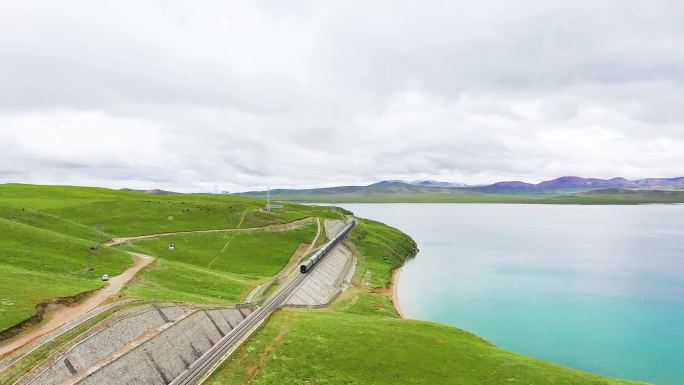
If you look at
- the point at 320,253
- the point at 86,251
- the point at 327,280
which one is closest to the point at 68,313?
the point at 86,251

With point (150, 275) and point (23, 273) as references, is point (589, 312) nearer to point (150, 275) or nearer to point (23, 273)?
point (150, 275)

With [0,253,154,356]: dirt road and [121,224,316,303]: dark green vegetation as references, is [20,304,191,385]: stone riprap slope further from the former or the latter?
[121,224,316,303]: dark green vegetation

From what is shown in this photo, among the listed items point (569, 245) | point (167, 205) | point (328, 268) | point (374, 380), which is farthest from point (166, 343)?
point (569, 245)

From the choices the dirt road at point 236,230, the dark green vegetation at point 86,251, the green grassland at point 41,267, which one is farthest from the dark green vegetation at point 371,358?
the dirt road at point 236,230

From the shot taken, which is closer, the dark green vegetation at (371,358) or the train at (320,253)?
the dark green vegetation at (371,358)

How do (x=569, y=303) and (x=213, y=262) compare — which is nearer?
(x=569, y=303)

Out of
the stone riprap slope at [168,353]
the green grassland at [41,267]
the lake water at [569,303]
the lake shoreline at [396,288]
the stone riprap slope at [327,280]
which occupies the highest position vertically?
the green grassland at [41,267]

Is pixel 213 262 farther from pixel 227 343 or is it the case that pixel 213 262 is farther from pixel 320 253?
pixel 227 343

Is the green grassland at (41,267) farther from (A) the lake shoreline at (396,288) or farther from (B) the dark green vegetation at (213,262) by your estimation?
(A) the lake shoreline at (396,288)
